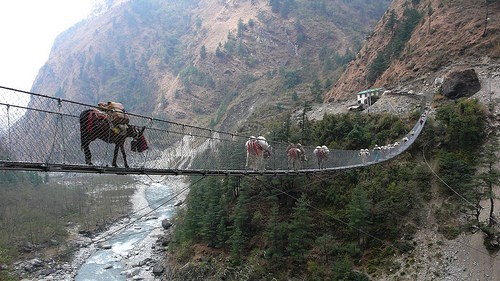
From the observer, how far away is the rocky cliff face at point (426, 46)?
22.2 m

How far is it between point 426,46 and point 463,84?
29.5 ft

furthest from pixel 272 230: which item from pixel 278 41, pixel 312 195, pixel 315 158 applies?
pixel 278 41

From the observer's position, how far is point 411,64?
25531mm

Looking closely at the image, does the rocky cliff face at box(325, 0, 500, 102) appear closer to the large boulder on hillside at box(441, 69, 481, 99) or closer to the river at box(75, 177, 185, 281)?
the large boulder on hillside at box(441, 69, 481, 99)

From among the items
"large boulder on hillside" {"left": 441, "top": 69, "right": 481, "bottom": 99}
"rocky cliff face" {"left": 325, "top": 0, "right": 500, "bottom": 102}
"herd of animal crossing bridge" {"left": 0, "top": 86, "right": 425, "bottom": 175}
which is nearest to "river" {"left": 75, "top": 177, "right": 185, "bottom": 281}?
"herd of animal crossing bridge" {"left": 0, "top": 86, "right": 425, "bottom": 175}

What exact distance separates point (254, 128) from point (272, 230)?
20.7m

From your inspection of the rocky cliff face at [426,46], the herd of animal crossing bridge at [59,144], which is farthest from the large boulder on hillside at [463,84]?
the herd of animal crossing bridge at [59,144]

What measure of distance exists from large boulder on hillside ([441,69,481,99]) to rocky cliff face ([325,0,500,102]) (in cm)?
147

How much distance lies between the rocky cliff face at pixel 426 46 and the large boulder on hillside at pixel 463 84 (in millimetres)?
1469

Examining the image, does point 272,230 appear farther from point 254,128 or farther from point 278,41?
point 278,41

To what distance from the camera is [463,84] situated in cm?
1812

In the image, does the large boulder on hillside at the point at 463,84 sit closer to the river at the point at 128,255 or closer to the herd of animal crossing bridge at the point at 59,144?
the herd of animal crossing bridge at the point at 59,144

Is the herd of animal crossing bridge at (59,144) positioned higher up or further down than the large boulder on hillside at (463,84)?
further down

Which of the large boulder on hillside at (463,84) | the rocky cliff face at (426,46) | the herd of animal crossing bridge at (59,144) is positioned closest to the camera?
the herd of animal crossing bridge at (59,144)
